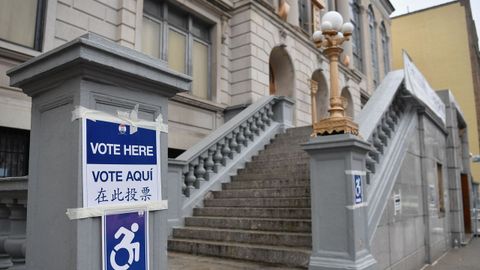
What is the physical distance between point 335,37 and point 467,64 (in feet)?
110

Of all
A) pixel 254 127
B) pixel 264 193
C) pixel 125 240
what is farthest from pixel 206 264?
pixel 254 127

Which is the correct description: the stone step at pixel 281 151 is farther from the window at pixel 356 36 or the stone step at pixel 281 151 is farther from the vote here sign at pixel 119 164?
the window at pixel 356 36

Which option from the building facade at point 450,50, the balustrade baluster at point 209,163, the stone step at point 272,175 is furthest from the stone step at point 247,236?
the building facade at point 450,50

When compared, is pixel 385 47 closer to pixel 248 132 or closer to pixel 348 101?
pixel 348 101

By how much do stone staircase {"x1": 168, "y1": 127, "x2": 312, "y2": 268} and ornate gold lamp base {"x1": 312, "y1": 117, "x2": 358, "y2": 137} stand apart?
5.13 ft

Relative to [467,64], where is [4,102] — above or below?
below

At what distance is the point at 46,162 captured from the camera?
2.49 metres

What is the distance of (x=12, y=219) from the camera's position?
12.0 feet

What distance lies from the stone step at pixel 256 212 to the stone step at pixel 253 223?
0.90 ft

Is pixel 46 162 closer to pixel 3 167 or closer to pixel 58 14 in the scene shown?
pixel 3 167

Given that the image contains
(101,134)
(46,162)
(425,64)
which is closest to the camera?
(101,134)

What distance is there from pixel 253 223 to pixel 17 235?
394cm

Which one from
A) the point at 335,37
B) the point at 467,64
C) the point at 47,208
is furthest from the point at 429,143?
the point at 467,64

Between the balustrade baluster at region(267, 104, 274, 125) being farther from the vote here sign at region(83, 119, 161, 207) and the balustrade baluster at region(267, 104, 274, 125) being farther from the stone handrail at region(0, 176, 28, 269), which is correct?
the vote here sign at region(83, 119, 161, 207)
